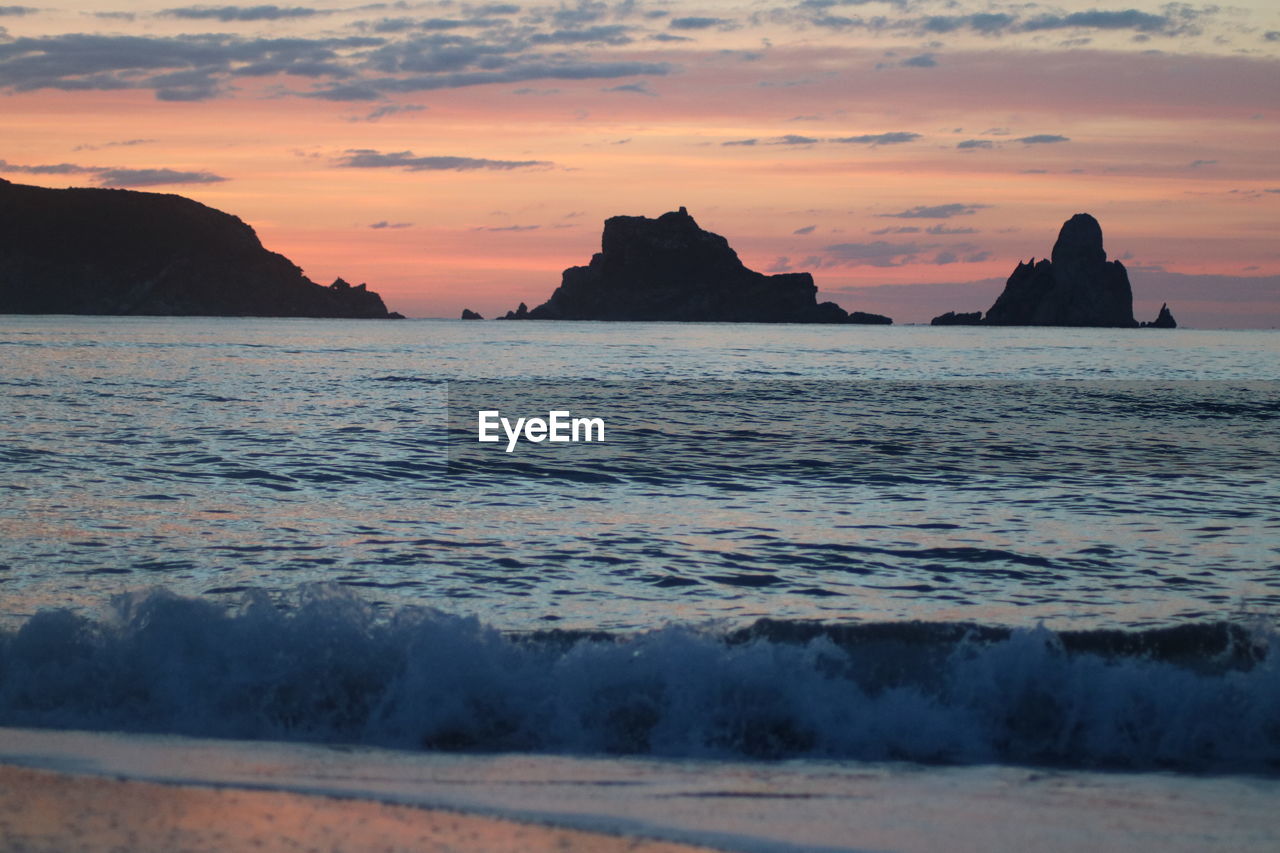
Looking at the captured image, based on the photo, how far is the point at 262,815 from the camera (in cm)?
568

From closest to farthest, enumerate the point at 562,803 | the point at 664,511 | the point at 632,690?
the point at 562,803 < the point at 632,690 < the point at 664,511

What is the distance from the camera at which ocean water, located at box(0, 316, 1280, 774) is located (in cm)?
809

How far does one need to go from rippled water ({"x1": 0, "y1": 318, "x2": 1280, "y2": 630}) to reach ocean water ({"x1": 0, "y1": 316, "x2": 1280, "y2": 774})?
0.08 metres

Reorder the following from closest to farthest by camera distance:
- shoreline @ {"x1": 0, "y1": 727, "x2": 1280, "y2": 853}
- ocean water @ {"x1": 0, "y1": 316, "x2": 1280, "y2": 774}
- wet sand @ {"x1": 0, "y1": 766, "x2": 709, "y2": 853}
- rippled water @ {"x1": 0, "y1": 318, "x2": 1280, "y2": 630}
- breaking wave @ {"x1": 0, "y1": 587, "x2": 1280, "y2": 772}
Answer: wet sand @ {"x1": 0, "y1": 766, "x2": 709, "y2": 853} < shoreline @ {"x1": 0, "y1": 727, "x2": 1280, "y2": 853} < breaking wave @ {"x1": 0, "y1": 587, "x2": 1280, "y2": 772} < ocean water @ {"x1": 0, "y1": 316, "x2": 1280, "y2": 774} < rippled water @ {"x1": 0, "y1": 318, "x2": 1280, "y2": 630}

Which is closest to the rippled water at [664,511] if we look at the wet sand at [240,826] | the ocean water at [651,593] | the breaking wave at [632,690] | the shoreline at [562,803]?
the ocean water at [651,593]

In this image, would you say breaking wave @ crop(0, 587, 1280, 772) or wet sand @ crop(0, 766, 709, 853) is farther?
breaking wave @ crop(0, 587, 1280, 772)

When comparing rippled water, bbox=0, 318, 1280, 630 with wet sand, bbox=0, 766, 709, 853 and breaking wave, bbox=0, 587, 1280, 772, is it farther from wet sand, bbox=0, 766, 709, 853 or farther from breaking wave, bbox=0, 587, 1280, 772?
wet sand, bbox=0, 766, 709, 853

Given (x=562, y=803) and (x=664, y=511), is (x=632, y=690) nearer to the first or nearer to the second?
(x=562, y=803)

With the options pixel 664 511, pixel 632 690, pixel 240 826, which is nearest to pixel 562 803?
pixel 240 826

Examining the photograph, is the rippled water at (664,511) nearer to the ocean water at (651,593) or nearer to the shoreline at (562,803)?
the ocean water at (651,593)

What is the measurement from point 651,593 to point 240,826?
19.4ft

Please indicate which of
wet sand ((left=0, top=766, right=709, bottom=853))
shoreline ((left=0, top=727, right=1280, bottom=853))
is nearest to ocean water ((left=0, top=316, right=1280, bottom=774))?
shoreline ((left=0, top=727, right=1280, bottom=853))

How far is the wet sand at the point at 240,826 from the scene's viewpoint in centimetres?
525

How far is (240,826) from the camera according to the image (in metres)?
5.50
